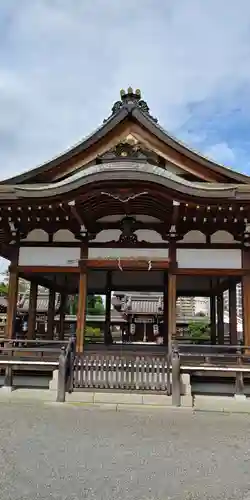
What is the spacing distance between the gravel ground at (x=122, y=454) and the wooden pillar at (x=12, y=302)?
278 centimetres

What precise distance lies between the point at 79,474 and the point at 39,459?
0.65 m

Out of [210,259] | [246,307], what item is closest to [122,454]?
[246,307]

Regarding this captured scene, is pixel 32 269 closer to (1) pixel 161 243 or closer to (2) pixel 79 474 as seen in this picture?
(1) pixel 161 243

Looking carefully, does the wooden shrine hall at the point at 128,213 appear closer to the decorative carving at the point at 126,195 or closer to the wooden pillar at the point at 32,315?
the decorative carving at the point at 126,195

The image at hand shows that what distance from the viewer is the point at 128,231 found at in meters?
9.41

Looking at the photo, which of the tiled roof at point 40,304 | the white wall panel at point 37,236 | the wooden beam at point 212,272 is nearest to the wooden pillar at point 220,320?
the wooden beam at point 212,272

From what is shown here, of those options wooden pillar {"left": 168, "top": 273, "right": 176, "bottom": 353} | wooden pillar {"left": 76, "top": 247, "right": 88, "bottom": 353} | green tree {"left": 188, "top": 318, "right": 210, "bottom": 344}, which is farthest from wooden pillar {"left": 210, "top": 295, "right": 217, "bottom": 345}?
green tree {"left": 188, "top": 318, "right": 210, "bottom": 344}

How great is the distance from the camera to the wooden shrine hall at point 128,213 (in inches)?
314

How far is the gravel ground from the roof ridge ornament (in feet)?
23.6

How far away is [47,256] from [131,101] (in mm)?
4509

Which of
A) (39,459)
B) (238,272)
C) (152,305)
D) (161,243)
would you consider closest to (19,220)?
(161,243)

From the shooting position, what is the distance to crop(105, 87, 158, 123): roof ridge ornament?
33.3ft

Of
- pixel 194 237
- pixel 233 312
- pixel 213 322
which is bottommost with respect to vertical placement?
pixel 213 322

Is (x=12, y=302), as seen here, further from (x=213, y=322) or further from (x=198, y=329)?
(x=198, y=329)
